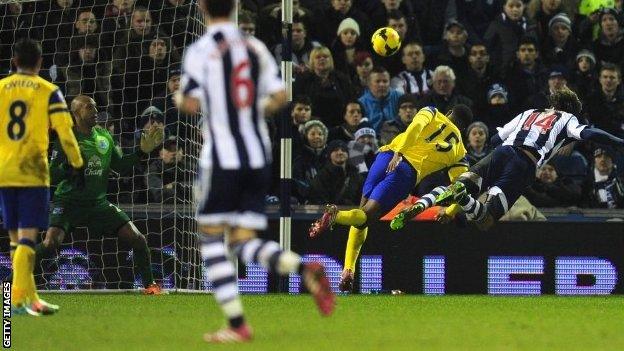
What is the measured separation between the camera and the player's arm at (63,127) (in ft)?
31.4

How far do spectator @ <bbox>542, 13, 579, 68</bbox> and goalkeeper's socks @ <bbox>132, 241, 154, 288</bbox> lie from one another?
20.4 ft

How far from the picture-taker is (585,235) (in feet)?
45.9

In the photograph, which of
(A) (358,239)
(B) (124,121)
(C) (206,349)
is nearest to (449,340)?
(C) (206,349)

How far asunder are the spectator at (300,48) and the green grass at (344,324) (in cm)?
447

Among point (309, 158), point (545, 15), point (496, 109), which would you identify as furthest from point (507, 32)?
point (309, 158)

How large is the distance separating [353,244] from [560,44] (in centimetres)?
494

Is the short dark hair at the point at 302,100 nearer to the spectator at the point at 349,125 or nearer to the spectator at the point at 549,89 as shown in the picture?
the spectator at the point at 349,125

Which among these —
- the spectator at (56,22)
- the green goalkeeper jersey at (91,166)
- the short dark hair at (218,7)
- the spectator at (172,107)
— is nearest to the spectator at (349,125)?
the spectator at (172,107)

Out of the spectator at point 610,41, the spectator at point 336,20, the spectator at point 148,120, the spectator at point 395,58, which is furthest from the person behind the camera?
the spectator at point 336,20

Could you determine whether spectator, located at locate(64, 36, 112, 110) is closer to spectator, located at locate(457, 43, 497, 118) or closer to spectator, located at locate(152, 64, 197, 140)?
spectator, located at locate(152, 64, 197, 140)

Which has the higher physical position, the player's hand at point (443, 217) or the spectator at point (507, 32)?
the spectator at point (507, 32)

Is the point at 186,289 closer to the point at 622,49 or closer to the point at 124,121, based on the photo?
the point at 124,121

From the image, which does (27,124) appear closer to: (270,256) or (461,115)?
(270,256)

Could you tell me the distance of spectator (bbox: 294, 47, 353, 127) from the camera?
16.0 metres
